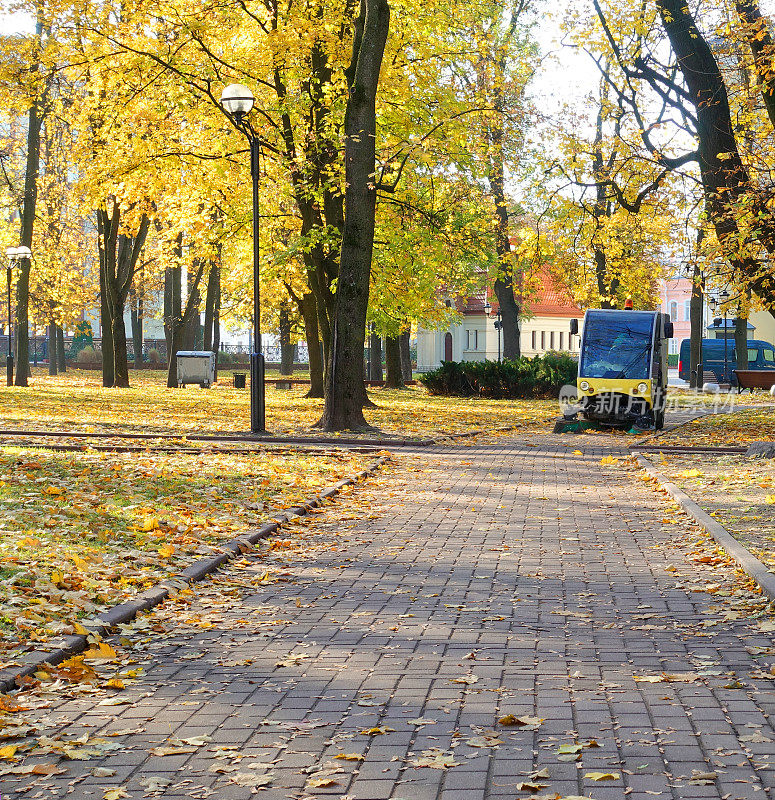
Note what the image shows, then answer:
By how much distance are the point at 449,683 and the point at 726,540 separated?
15.3ft

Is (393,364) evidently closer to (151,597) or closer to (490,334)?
(151,597)

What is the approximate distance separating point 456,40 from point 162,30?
381 inches

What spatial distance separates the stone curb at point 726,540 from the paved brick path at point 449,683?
0.37 meters

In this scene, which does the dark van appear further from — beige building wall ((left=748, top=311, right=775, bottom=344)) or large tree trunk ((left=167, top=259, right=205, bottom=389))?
large tree trunk ((left=167, top=259, right=205, bottom=389))

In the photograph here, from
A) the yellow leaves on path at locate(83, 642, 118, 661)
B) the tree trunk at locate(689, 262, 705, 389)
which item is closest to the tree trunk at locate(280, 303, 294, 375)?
the tree trunk at locate(689, 262, 705, 389)

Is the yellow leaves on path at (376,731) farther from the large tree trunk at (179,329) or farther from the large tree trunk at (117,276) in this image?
the large tree trunk at (179,329)

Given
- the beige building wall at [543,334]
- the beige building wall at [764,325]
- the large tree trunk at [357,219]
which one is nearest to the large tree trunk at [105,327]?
the large tree trunk at [357,219]

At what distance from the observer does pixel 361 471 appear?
15234 mm

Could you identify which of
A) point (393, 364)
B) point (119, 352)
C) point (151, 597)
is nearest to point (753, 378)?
point (393, 364)

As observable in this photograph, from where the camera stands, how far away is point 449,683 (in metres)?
5.61

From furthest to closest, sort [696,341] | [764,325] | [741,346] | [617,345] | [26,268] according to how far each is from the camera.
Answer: [764,325]
[696,341]
[741,346]
[26,268]
[617,345]

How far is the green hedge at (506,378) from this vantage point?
39.1 metres

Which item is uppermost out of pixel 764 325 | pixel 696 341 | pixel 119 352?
pixel 764 325

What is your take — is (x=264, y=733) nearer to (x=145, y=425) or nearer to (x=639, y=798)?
(x=639, y=798)
